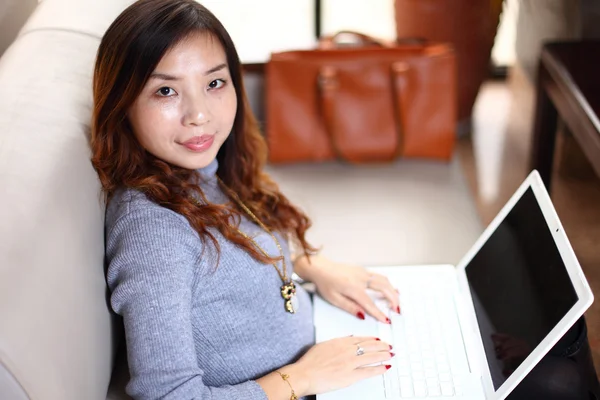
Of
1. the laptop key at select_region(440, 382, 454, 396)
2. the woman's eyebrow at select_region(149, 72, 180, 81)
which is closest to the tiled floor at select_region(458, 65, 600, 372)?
the laptop key at select_region(440, 382, 454, 396)

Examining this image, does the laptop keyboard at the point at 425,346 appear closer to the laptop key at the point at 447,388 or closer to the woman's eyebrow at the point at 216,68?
the laptop key at the point at 447,388

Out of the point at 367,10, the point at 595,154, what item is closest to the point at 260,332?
the point at 595,154

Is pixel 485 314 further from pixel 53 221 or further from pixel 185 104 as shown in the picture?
pixel 53 221

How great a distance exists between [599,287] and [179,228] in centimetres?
113

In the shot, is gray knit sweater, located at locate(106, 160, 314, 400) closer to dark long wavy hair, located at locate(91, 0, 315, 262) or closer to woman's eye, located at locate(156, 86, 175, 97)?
dark long wavy hair, located at locate(91, 0, 315, 262)

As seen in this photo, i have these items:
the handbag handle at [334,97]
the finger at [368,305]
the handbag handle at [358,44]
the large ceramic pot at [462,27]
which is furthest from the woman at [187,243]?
the large ceramic pot at [462,27]

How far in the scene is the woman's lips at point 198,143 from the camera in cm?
109

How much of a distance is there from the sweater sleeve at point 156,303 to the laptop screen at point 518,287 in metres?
0.42

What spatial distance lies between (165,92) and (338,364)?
457mm

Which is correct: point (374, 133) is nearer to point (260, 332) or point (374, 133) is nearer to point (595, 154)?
point (595, 154)

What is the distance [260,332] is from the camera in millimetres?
1103

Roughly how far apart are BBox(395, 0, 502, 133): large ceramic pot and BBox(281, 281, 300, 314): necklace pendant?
156 centimetres

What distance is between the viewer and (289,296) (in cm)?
117

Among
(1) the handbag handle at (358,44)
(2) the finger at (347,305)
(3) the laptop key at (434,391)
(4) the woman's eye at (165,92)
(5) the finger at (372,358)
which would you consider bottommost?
(3) the laptop key at (434,391)
